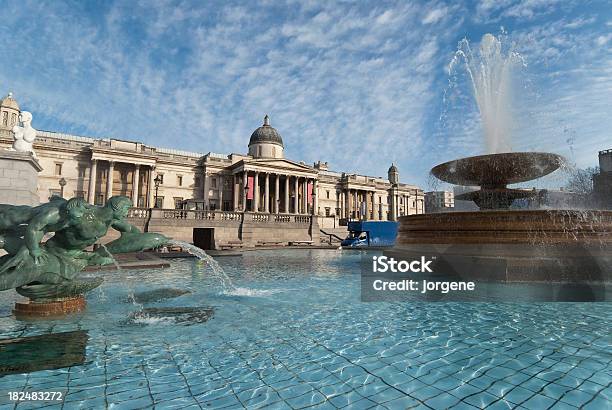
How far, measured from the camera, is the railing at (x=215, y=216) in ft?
99.1

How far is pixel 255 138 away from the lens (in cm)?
6450

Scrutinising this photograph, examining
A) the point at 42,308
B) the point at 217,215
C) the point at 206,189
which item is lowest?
the point at 42,308

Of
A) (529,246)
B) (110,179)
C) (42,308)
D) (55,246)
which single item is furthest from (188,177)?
(529,246)

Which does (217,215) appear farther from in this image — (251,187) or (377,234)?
(251,187)

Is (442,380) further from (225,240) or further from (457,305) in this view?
(225,240)

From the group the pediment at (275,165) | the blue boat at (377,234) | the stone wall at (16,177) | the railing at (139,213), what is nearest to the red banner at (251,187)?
the pediment at (275,165)

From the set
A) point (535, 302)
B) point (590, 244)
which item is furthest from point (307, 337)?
point (590, 244)

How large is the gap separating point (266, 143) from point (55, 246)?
195 feet

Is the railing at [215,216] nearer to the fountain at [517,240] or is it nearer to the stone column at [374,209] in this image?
the fountain at [517,240]

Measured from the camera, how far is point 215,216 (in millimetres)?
33312

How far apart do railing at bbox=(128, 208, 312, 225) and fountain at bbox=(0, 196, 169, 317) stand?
86.3ft

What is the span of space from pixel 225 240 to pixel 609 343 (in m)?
31.3

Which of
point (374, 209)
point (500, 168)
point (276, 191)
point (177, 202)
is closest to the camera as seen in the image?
point (500, 168)

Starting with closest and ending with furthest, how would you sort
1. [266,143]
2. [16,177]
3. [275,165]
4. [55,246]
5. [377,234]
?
[55,246], [16,177], [377,234], [275,165], [266,143]
